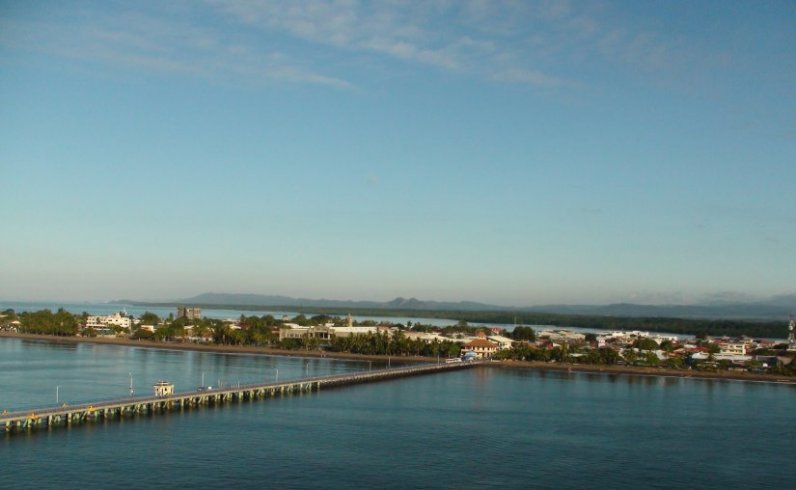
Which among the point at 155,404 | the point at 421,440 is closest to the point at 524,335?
the point at 155,404

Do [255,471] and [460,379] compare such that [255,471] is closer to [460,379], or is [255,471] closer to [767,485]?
[767,485]

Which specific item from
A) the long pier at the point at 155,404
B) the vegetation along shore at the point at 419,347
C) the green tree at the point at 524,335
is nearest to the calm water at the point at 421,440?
the long pier at the point at 155,404

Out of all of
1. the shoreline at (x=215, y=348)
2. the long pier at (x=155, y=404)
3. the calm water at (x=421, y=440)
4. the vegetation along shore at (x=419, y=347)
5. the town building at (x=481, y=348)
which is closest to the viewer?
the calm water at (x=421, y=440)

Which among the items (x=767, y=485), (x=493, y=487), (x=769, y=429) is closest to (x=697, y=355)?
(x=769, y=429)

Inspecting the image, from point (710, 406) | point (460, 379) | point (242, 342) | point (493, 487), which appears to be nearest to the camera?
point (493, 487)

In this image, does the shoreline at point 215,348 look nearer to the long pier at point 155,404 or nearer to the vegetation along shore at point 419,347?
the vegetation along shore at point 419,347

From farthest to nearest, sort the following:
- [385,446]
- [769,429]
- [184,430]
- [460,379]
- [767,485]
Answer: [460,379] < [769,429] < [184,430] < [385,446] < [767,485]

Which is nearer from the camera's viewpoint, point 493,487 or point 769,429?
point 493,487
